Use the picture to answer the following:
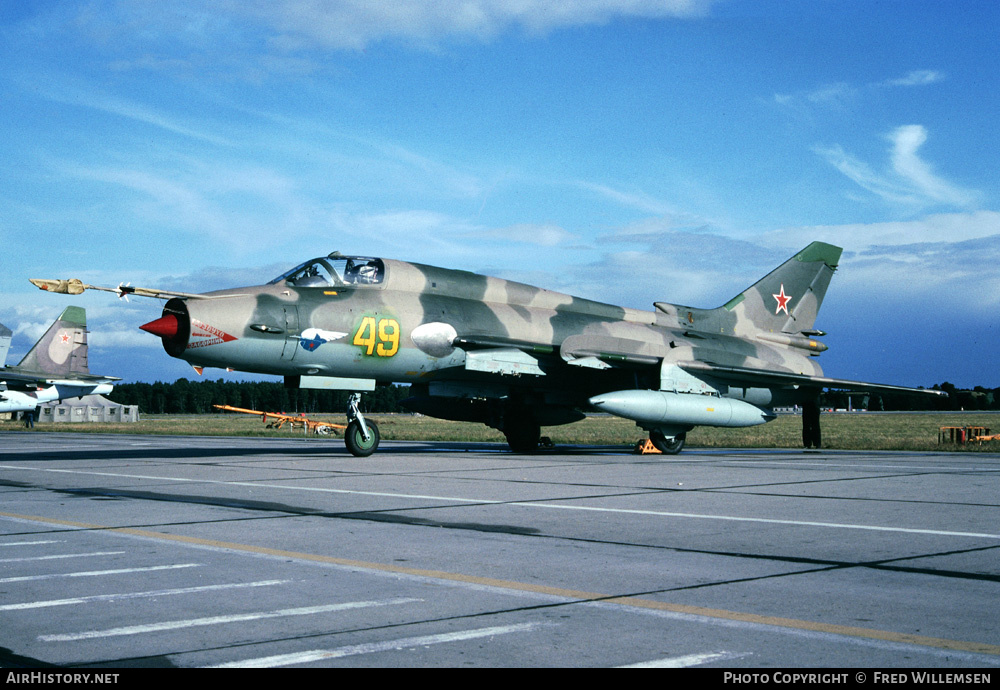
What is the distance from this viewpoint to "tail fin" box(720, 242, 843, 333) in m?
23.6

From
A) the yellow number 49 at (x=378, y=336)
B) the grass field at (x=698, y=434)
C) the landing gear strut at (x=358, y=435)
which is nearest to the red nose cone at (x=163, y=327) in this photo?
the yellow number 49 at (x=378, y=336)

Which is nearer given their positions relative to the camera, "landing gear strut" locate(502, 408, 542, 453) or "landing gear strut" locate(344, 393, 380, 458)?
"landing gear strut" locate(344, 393, 380, 458)

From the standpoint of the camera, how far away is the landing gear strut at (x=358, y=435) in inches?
→ 695

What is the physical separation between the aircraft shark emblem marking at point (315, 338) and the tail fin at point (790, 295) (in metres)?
11.2

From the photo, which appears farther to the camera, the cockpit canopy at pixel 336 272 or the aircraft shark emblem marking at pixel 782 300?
the aircraft shark emblem marking at pixel 782 300

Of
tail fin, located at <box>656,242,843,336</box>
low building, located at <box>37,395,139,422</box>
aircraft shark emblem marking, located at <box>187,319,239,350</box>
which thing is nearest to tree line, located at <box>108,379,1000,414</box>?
low building, located at <box>37,395,139,422</box>

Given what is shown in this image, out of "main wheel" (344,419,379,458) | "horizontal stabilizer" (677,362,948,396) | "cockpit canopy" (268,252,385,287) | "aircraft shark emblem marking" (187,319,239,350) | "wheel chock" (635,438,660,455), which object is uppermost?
"cockpit canopy" (268,252,385,287)

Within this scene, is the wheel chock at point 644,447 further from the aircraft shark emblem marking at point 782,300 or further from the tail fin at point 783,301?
the aircraft shark emblem marking at point 782,300

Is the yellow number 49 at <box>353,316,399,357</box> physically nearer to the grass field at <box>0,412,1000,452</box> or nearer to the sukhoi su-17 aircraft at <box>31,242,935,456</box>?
the sukhoi su-17 aircraft at <box>31,242,935,456</box>

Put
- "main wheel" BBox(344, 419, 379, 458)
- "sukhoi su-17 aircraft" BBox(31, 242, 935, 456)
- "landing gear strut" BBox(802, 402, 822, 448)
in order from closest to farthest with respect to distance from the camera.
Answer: "sukhoi su-17 aircraft" BBox(31, 242, 935, 456) → "main wheel" BBox(344, 419, 379, 458) → "landing gear strut" BBox(802, 402, 822, 448)

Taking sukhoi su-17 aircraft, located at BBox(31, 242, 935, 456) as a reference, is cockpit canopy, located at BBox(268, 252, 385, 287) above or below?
above

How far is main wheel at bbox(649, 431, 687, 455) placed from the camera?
1992 cm

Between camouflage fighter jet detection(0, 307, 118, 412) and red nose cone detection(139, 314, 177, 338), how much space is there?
32.0 metres

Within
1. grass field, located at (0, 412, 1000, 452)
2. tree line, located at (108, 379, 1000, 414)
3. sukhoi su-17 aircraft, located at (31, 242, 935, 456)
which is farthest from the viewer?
tree line, located at (108, 379, 1000, 414)
